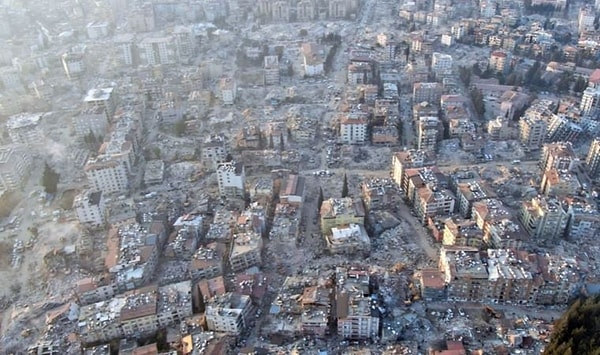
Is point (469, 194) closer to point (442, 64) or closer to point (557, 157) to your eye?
point (557, 157)

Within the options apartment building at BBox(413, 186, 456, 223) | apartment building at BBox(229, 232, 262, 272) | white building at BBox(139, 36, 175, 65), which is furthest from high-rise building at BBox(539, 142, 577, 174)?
white building at BBox(139, 36, 175, 65)

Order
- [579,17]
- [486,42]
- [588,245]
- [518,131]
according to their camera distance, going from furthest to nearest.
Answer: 1. [579,17]
2. [486,42]
3. [518,131]
4. [588,245]

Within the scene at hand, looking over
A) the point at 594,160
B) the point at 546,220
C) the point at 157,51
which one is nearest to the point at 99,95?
the point at 157,51

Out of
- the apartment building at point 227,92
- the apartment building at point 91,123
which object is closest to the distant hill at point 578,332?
the apartment building at point 227,92

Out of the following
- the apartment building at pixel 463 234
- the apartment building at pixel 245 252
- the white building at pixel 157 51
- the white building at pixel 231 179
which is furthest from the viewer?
the white building at pixel 157 51

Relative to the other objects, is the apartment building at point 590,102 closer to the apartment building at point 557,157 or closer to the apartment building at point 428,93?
the apartment building at point 557,157

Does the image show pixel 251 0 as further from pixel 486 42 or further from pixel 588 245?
pixel 588 245

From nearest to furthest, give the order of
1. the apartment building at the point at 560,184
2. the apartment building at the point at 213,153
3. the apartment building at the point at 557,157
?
the apartment building at the point at 560,184
the apartment building at the point at 557,157
the apartment building at the point at 213,153

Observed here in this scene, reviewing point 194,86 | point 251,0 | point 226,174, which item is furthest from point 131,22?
point 226,174
